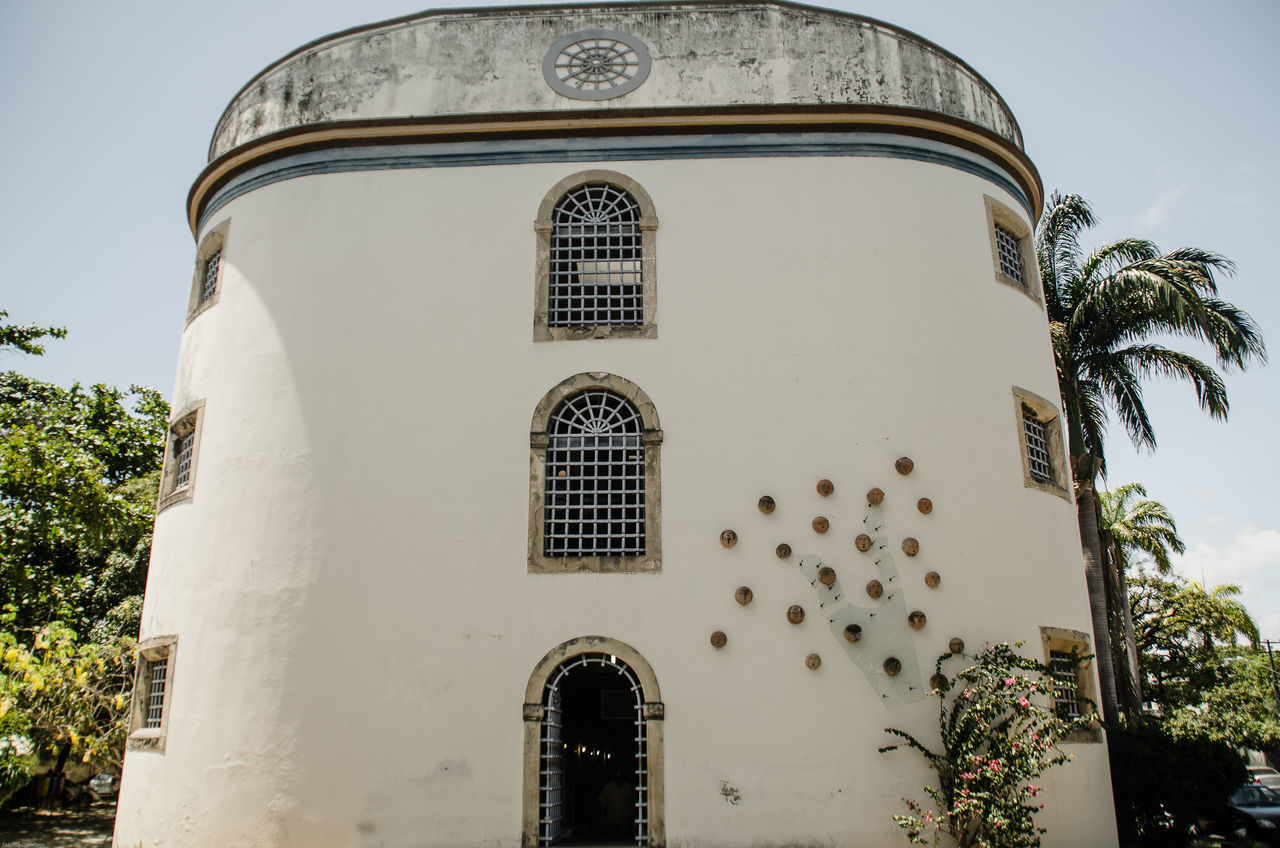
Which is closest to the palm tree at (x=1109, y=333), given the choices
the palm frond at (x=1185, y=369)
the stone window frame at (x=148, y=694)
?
the palm frond at (x=1185, y=369)

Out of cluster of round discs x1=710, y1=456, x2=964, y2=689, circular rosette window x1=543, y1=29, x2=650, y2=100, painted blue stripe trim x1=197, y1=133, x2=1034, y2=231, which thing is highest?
circular rosette window x1=543, y1=29, x2=650, y2=100

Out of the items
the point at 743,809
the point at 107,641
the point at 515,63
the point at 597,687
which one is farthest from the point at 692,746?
the point at 107,641

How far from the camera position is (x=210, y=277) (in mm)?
12945

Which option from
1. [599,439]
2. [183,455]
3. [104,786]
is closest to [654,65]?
[599,439]

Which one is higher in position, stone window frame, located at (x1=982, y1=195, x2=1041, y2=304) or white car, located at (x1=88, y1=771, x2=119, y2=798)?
stone window frame, located at (x1=982, y1=195, x2=1041, y2=304)

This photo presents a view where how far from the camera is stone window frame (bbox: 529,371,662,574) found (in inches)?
405

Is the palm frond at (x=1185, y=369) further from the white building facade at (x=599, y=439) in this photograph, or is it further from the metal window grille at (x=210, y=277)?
the metal window grille at (x=210, y=277)

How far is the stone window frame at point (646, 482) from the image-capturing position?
33.8 feet

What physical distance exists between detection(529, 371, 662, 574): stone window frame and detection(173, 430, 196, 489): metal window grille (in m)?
4.34

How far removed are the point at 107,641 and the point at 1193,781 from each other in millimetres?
17153

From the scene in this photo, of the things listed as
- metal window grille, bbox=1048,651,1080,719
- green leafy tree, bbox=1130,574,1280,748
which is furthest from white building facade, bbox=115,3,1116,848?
green leafy tree, bbox=1130,574,1280,748

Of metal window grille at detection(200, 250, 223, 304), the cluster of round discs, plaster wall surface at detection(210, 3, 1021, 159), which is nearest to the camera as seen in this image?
the cluster of round discs

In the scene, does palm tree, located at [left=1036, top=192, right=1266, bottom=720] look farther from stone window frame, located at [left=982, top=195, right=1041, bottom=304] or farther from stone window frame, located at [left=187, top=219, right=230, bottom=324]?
stone window frame, located at [left=187, top=219, right=230, bottom=324]

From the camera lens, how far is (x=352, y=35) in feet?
41.2
